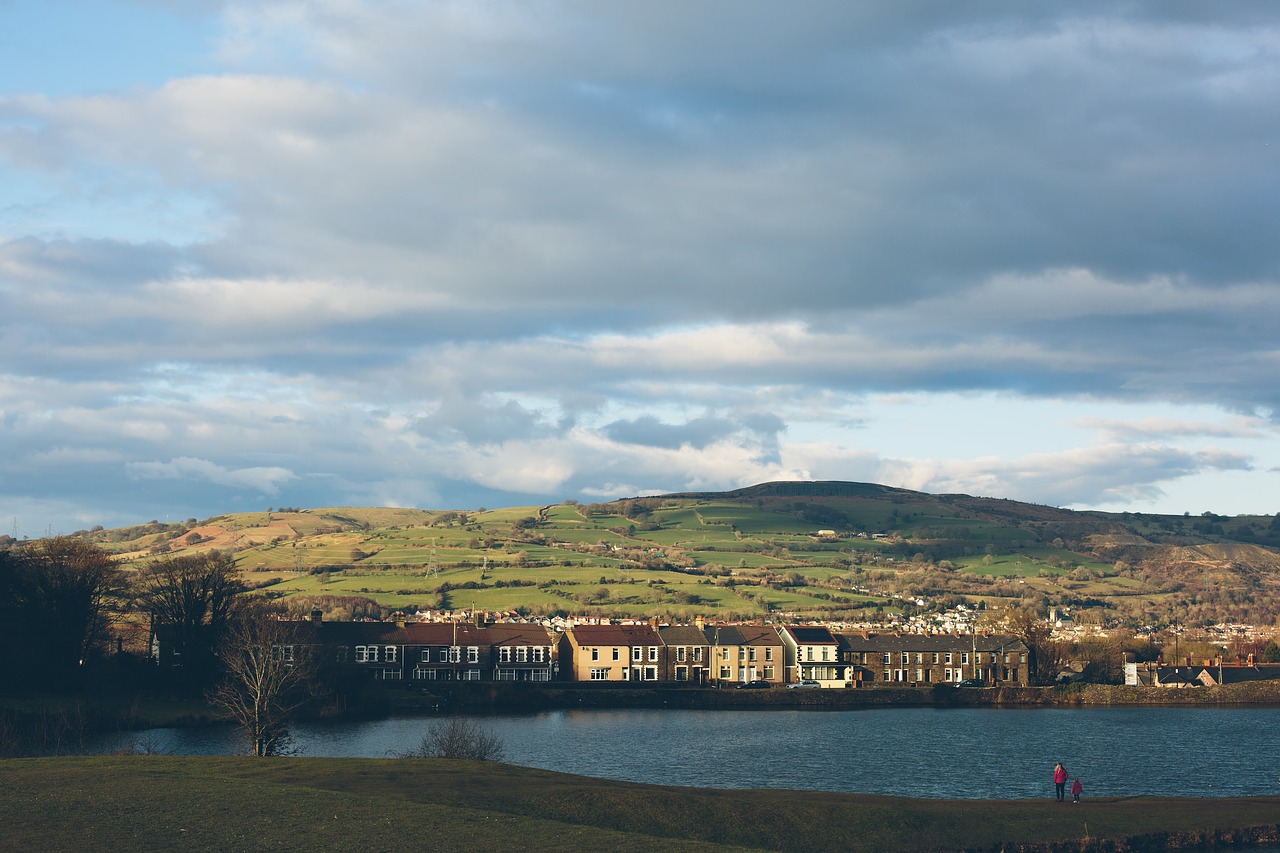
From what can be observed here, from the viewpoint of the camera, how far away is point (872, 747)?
79750mm

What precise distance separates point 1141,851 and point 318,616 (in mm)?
A: 94218

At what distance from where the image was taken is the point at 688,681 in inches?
5034

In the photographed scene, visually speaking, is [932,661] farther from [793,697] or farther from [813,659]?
[793,697]

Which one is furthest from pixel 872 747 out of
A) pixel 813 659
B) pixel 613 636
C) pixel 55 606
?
pixel 55 606

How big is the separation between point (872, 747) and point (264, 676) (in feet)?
133

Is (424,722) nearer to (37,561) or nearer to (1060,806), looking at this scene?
(37,561)

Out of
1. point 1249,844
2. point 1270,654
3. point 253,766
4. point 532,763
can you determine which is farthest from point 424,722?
point 1270,654

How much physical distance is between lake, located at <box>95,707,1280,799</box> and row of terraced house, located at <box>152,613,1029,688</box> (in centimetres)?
1946

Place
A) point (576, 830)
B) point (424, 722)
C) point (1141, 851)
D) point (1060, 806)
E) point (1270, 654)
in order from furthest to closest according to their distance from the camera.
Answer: point (1270, 654) < point (424, 722) < point (1060, 806) < point (1141, 851) < point (576, 830)

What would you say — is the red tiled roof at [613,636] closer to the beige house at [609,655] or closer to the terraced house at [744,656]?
the beige house at [609,655]

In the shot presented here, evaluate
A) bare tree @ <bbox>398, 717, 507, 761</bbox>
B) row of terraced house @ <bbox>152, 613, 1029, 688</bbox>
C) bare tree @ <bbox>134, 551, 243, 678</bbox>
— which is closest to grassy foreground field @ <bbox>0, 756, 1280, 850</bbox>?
bare tree @ <bbox>398, 717, 507, 761</bbox>

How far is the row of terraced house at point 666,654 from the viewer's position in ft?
399

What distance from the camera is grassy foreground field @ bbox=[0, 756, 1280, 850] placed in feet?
108

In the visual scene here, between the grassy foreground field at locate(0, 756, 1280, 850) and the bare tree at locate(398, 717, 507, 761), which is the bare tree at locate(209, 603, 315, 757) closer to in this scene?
the bare tree at locate(398, 717, 507, 761)
